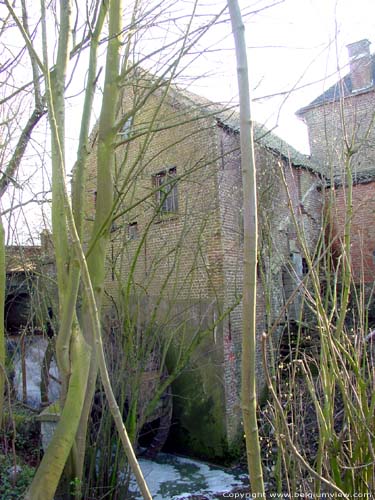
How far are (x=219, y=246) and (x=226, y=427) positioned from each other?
3636 mm

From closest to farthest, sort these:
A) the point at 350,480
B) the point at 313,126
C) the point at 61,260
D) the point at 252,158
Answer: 1. the point at 252,158
2. the point at 350,480
3. the point at 61,260
4. the point at 313,126

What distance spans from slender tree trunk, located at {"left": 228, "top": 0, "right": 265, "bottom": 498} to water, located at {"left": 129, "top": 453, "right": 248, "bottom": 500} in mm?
6316

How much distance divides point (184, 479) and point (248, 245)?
8376 millimetres

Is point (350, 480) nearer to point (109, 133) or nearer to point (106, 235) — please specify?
point (106, 235)

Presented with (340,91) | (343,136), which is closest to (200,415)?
(343,136)

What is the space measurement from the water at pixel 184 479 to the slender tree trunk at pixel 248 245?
6.32 metres

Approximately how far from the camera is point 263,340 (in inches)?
45.1

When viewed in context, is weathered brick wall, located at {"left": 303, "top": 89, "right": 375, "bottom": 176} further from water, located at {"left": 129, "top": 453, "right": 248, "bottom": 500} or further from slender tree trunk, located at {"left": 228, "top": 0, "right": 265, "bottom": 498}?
water, located at {"left": 129, "top": 453, "right": 248, "bottom": 500}

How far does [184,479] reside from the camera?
27.4ft

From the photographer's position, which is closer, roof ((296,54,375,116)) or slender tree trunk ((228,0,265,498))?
slender tree trunk ((228,0,265,498))

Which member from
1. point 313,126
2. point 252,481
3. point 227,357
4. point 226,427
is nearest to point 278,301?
point 227,357

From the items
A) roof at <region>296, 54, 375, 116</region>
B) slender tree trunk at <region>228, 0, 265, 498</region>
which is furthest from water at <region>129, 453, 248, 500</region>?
slender tree trunk at <region>228, 0, 265, 498</region>

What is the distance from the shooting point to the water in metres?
7.57

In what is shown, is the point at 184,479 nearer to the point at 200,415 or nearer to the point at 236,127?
the point at 200,415
